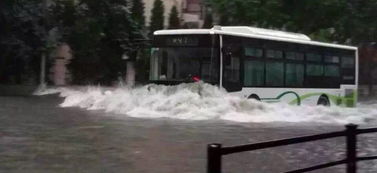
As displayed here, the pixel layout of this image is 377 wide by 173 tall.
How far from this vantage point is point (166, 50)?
66.7ft

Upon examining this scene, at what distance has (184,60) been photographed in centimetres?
1981

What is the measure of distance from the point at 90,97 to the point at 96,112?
10.4 ft

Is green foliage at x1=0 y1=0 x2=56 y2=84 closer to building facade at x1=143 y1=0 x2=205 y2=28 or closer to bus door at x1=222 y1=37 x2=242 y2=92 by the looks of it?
building facade at x1=143 y1=0 x2=205 y2=28

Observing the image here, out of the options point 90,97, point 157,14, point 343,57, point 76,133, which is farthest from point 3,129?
point 157,14

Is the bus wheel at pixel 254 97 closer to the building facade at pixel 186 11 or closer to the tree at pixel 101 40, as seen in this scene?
the tree at pixel 101 40

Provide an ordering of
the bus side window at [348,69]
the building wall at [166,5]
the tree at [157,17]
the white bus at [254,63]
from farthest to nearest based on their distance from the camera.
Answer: the building wall at [166,5] < the tree at [157,17] < the bus side window at [348,69] < the white bus at [254,63]

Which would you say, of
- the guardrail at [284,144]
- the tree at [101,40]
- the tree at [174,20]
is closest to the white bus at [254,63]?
the guardrail at [284,144]

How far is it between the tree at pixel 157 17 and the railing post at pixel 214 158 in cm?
3412

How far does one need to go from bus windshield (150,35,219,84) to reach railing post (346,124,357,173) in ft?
40.8

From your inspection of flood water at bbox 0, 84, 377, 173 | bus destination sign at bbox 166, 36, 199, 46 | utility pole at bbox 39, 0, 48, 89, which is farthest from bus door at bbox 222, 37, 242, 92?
utility pole at bbox 39, 0, 48, 89

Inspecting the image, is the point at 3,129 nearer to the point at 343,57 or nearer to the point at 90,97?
the point at 90,97

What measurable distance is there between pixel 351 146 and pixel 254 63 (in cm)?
1458

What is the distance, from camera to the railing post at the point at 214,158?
467 cm

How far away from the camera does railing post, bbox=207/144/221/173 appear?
15.3 feet
